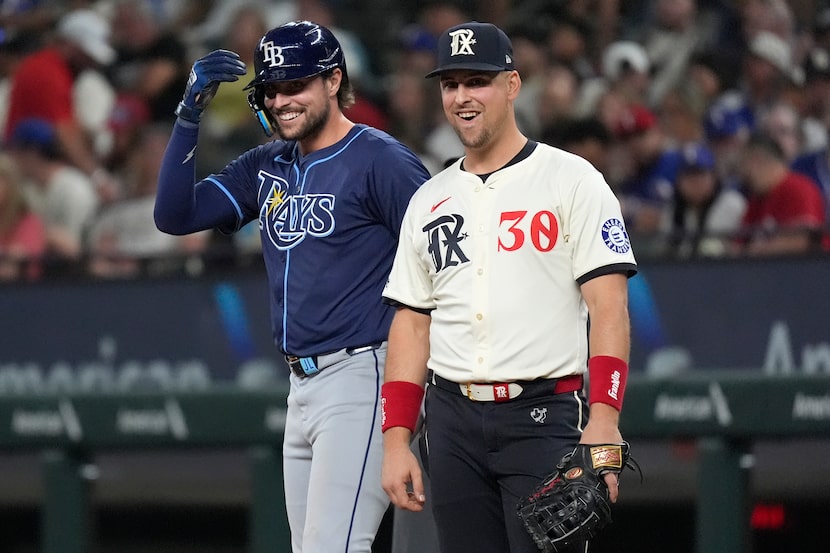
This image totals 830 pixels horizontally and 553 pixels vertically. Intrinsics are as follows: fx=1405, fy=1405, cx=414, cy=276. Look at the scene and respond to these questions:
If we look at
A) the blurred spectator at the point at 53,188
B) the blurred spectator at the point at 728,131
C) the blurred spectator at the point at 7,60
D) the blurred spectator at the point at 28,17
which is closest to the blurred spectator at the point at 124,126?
the blurred spectator at the point at 53,188

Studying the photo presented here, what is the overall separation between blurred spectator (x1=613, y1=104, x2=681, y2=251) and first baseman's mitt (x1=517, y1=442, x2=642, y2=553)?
12.4ft

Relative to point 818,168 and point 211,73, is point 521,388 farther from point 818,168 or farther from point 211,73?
point 818,168

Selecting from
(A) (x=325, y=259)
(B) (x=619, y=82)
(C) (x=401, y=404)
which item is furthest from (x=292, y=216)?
(B) (x=619, y=82)

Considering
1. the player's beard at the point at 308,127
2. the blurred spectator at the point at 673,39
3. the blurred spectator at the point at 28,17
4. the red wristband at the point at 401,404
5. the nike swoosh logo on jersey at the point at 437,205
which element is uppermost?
the blurred spectator at the point at 28,17

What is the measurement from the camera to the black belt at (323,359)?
3553mm

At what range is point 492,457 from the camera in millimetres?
3152

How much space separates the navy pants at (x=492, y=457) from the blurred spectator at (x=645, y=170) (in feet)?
11.8

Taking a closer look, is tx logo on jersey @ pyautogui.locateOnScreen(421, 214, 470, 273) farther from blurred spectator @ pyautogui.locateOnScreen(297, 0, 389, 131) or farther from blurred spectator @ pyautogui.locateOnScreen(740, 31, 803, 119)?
blurred spectator @ pyautogui.locateOnScreen(297, 0, 389, 131)

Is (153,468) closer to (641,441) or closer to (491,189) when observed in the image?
(641,441)

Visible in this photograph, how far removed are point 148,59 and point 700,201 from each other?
12.8ft

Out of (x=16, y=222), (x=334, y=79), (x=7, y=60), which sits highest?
(x=7, y=60)

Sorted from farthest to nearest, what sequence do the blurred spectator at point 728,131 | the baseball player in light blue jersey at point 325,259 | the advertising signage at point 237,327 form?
the blurred spectator at point 728,131 < the advertising signage at point 237,327 < the baseball player in light blue jersey at point 325,259

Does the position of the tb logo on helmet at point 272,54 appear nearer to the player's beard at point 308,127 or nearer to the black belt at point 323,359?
the player's beard at point 308,127

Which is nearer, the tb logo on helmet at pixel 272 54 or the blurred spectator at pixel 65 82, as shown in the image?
the tb logo on helmet at pixel 272 54
